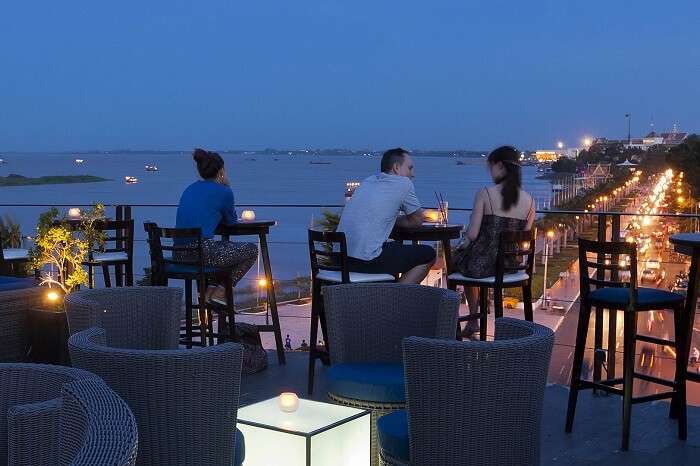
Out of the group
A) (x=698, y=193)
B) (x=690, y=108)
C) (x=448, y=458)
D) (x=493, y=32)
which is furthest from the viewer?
(x=690, y=108)

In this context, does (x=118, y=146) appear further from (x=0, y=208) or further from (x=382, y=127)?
(x=0, y=208)

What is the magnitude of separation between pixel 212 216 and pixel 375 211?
1118mm

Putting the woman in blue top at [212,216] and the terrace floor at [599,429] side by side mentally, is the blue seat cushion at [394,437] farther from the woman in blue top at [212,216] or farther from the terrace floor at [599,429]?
the woman in blue top at [212,216]

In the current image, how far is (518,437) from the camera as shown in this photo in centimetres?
248

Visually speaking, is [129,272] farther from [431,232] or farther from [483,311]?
[483,311]

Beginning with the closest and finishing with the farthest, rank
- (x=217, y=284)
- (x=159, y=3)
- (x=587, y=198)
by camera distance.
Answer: (x=217, y=284), (x=159, y=3), (x=587, y=198)

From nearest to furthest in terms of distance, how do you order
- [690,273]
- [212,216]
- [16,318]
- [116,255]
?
[690,273]
[16,318]
[212,216]
[116,255]

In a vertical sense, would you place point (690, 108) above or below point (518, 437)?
above

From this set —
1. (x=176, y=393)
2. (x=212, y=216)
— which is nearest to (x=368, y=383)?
(x=176, y=393)

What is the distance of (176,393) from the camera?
7.20 ft

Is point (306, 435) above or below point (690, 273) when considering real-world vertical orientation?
below

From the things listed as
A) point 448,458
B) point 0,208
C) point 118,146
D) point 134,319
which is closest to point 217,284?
point 134,319

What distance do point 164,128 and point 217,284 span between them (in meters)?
54.7

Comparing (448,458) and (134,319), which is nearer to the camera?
(448,458)
